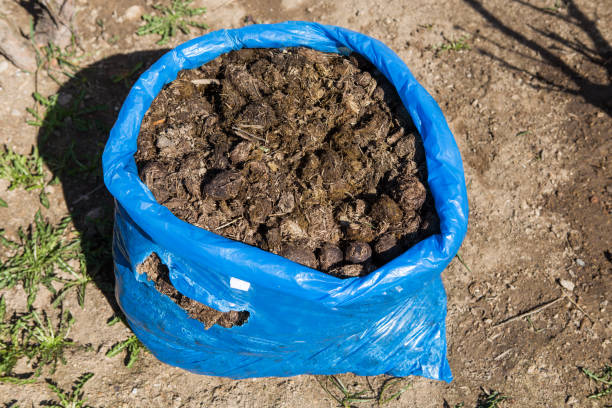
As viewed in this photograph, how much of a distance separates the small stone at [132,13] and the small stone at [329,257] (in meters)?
2.20

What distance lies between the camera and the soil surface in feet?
5.96

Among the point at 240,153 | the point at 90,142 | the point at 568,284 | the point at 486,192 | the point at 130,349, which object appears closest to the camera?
the point at 240,153

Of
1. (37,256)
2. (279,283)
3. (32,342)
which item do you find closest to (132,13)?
A: (37,256)

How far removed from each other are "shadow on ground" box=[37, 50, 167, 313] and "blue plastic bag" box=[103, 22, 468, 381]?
1.41 feet

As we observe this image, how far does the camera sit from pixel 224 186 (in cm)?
183

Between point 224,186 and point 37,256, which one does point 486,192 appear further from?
point 37,256

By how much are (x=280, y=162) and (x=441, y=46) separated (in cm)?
162

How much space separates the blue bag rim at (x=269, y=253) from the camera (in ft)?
5.42

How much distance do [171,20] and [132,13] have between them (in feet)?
0.89

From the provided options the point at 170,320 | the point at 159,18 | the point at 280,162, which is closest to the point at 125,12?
the point at 159,18

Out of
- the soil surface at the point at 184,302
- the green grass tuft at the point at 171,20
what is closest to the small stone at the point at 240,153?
the soil surface at the point at 184,302

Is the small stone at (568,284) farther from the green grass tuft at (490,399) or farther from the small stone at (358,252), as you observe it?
the small stone at (358,252)

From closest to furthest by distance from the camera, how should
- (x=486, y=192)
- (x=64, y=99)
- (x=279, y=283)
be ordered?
1. (x=279, y=283)
2. (x=486, y=192)
3. (x=64, y=99)

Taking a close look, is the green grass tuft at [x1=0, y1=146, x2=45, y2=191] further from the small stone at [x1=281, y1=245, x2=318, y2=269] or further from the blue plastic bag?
the small stone at [x1=281, y1=245, x2=318, y2=269]
